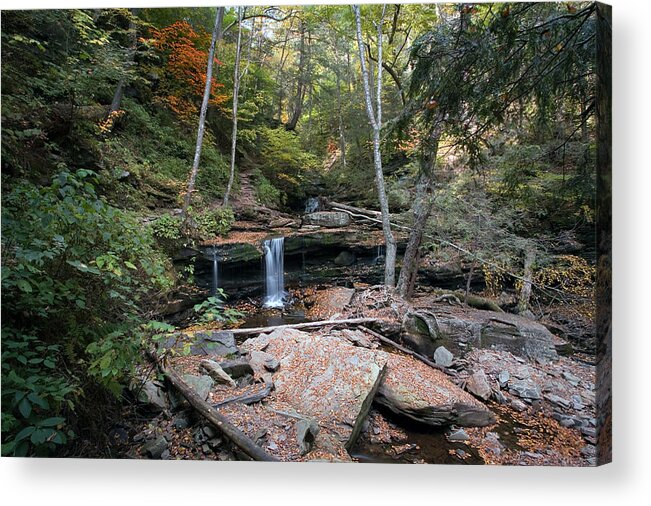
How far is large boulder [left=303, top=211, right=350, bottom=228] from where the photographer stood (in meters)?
3.07

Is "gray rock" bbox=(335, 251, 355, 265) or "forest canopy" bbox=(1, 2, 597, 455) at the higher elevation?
"forest canopy" bbox=(1, 2, 597, 455)

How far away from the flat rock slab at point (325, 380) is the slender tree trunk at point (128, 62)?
200 centimetres

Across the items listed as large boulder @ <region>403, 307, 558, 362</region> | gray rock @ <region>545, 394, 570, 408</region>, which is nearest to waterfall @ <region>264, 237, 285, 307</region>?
large boulder @ <region>403, 307, 558, 362</region>

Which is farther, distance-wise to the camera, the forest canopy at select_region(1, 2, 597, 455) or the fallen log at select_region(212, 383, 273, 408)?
the fallen log at select_region(212, 383, 273, 408)

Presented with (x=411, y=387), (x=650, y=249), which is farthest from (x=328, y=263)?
(x=650, y=249)

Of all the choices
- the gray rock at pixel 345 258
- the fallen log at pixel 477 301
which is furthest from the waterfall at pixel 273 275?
the fallen log at pixel 477 301

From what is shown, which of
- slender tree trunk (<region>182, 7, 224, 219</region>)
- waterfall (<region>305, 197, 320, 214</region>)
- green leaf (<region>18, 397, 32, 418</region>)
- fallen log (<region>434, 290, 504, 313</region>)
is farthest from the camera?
waterfall (<region>305, 197, 320, 214</region>)

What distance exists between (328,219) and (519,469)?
2.26 metres

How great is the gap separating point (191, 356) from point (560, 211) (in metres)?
2.68

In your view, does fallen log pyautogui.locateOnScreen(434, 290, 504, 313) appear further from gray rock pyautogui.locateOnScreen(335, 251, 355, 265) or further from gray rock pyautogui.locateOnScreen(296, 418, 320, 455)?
gray rock pyautogui.locateOnScreen(296, 418, 320, 455)

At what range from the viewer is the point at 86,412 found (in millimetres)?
2070

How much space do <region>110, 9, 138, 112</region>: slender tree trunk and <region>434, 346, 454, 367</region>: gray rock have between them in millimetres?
3023

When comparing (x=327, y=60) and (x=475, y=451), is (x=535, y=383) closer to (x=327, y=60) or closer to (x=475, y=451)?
(x=475, y=451)

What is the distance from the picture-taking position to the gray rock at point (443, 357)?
2.62 meters
